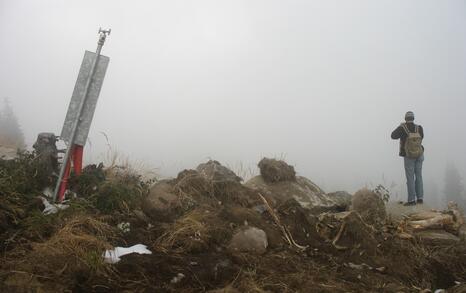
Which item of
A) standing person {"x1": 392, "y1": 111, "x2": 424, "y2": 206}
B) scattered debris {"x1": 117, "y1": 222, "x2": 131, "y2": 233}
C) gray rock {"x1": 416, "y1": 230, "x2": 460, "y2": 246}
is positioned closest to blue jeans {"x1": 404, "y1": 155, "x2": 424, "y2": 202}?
standing person {"x1": 392, "y1": 111, "x2": 424, "y2": 206}

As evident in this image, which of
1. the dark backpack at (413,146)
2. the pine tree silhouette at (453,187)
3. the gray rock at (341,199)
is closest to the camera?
the gray rock at (341,199)

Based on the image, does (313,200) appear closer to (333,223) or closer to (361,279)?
(333,223)

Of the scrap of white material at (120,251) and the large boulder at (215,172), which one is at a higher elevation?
the large boulder at (215,172)

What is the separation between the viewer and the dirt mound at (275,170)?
8.39m

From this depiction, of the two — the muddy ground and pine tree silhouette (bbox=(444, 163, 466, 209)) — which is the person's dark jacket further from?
pine tree silhouette (bbox=(444, 163, 466, 209))

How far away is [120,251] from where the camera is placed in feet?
15.5

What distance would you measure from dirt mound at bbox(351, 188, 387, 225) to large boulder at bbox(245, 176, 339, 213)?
67 cm

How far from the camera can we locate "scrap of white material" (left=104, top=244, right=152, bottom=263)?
14.6 ft

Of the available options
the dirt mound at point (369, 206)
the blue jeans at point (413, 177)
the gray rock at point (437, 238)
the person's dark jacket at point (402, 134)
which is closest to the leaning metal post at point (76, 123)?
the dirt mound at point (369, 206)

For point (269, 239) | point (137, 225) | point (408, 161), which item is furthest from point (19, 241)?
point (408, 161)

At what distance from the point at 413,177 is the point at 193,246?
21.4ft

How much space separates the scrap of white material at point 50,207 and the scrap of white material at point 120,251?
4.00ft

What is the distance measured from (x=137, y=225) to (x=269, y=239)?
192cm

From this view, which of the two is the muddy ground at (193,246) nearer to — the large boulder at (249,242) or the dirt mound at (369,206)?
the large boulder at (249,242)
